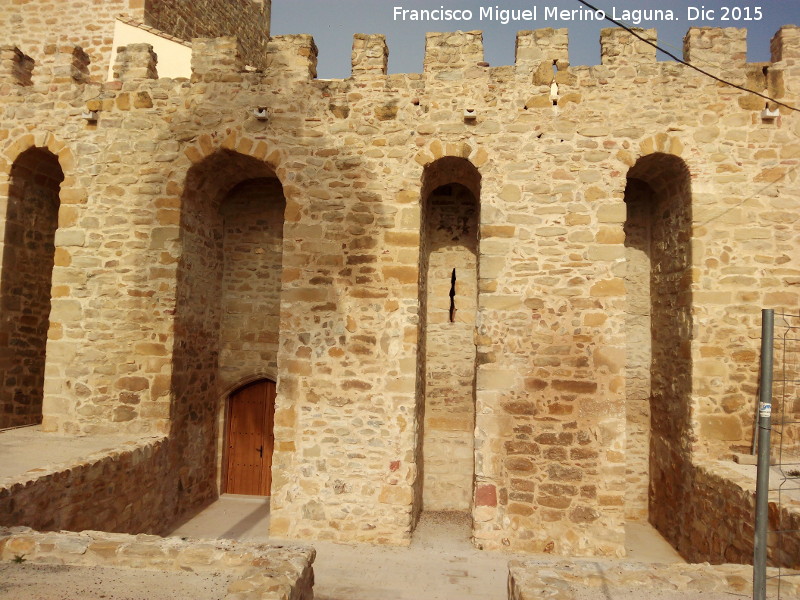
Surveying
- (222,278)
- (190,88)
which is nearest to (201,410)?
(222,278)

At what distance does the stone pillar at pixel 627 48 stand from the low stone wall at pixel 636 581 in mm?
5051

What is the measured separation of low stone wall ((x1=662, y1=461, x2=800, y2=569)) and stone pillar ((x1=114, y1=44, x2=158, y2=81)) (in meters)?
7.90

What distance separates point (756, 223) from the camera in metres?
5.77

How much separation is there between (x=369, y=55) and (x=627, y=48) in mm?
2918

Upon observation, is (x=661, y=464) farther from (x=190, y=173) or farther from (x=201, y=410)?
(x=190, y=173)

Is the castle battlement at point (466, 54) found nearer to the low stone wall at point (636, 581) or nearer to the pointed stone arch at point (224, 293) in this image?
the pointed stone arch at point (224, 293)

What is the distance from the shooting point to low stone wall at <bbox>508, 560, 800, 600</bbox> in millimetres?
3217

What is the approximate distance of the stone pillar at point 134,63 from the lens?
659 centimetres

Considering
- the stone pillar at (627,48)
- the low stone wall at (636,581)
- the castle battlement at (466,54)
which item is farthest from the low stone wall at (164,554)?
the stone pillar at (627,48)

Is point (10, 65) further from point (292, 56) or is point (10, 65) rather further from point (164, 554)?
point (164, 554)

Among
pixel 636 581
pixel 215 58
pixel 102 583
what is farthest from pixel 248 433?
pixel 636 581

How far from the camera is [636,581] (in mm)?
A: 3336

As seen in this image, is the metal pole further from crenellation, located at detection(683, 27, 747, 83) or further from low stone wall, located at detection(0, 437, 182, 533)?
low stone wall, located at detection(0, 437, 182, 533)

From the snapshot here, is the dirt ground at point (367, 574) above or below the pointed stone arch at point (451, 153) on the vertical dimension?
below
